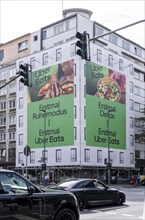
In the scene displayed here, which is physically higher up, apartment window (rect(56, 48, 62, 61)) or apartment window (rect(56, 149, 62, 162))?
apartment window (rect(56, 48, 62, 61))

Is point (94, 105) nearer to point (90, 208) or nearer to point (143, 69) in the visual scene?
point (143, 69)

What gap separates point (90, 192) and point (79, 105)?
134 ft

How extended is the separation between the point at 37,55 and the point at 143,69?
2066 cm

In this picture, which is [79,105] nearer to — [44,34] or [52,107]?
[52,107]

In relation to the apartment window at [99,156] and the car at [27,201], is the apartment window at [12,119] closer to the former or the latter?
the apartment window at [99,156]

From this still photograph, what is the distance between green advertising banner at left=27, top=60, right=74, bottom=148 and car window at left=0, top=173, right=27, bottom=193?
49.4 m

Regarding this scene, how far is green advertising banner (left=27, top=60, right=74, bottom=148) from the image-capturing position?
5950 centimetres

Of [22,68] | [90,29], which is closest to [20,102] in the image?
[90,29]

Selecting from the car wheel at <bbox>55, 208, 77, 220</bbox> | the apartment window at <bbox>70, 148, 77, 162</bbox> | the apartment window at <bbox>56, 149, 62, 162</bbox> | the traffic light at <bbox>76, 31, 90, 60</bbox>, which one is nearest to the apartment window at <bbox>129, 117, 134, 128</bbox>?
the apartment window at <bbox>70, 148, 77, 162</bbox>

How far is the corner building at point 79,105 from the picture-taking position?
58.6m

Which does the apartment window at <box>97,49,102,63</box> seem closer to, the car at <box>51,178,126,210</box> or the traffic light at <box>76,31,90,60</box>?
the car at <box>51,178,126,210</box>

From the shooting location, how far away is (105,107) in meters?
62.5

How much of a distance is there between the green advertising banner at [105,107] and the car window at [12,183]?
4946 centimetres

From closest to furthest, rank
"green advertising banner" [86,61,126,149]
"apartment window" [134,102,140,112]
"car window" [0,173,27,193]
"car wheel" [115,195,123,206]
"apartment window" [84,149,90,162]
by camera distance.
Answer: "car window" [0,173,27,193], "car wheel" [115,195,123,206], "apartment window" [84,149,90,162], "green advertising banner" [86,61,126,149], "apartment window" [134,102,140,112]
